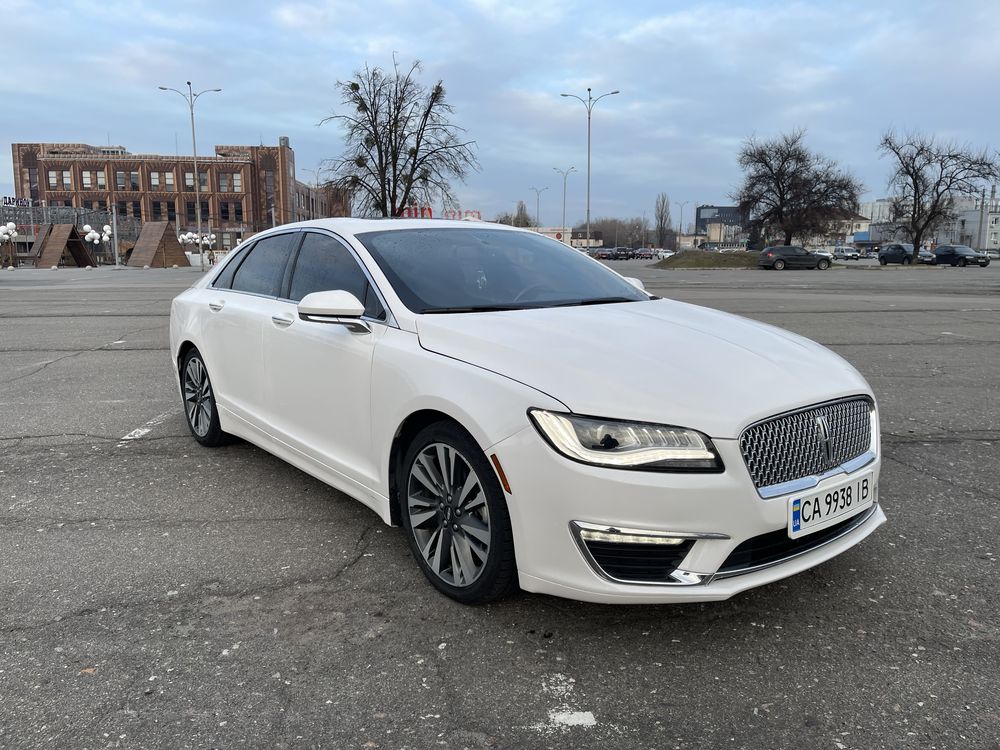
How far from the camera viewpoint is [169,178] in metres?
93.1

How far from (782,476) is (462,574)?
124cm

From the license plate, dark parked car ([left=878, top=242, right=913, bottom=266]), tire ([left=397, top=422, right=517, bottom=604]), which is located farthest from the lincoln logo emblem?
dark parked car ([left=878, top=242, right=913, bottom=266])

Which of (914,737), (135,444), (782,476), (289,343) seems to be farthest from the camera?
(135,444)

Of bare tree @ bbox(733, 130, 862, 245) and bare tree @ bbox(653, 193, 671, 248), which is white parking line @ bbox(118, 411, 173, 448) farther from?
bare tree @ bbox(653, 193, 671, 248)

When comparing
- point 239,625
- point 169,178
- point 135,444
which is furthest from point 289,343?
point 169,178

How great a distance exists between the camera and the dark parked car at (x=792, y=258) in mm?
45969

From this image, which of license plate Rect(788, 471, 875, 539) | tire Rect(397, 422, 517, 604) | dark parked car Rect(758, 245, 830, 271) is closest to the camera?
license plate Rect(788, 471, 875, 539)

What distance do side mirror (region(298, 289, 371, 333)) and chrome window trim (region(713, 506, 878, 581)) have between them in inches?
71.1

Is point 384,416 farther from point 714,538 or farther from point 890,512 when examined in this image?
point 890,512

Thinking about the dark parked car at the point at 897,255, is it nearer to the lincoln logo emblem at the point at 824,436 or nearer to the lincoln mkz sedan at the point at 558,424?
the lincoln mkz sedan at the point at 558,424

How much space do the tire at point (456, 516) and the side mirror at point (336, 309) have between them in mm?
647

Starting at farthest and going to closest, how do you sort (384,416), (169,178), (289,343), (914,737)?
1. (169,178)
2. (289,343)
3. (384,416)
4. (914,737)

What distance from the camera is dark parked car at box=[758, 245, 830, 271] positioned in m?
46.0

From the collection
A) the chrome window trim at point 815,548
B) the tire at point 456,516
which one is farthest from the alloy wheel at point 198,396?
the chrome window trim at point 815,548
